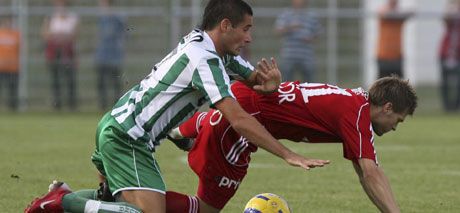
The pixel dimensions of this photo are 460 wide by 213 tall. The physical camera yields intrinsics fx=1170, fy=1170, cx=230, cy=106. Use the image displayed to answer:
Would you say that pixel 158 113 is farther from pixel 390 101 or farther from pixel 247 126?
pixel 390 101

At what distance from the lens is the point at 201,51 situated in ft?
22.6

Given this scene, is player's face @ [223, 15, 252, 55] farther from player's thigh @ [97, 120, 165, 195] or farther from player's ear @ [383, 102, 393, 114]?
player's ear @ [383, 102, 393, 114]

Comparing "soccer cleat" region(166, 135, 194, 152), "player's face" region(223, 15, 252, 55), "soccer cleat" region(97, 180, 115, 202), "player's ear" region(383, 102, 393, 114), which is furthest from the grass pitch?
"player's face" region(223, 15, 252, 55)

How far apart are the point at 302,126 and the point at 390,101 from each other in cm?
63

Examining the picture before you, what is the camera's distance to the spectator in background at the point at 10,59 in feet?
69.7

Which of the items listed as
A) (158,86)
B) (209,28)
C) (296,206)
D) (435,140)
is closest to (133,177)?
(158,86)

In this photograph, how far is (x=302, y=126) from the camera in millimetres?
7816

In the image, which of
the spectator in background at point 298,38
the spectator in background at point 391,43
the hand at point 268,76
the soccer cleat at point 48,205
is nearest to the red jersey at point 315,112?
the hand at point 268,76

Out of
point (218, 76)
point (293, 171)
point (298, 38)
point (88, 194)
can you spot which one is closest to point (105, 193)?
point (88, 194)

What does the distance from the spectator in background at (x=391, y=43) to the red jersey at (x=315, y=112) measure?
519 inches

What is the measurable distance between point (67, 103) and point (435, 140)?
A: 820 cm

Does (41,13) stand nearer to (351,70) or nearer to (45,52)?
(45,52)

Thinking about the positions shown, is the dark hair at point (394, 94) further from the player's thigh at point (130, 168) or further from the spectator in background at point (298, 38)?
the spectator in background at point (298, 38)

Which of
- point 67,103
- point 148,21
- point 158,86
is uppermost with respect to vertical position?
point 158,86
